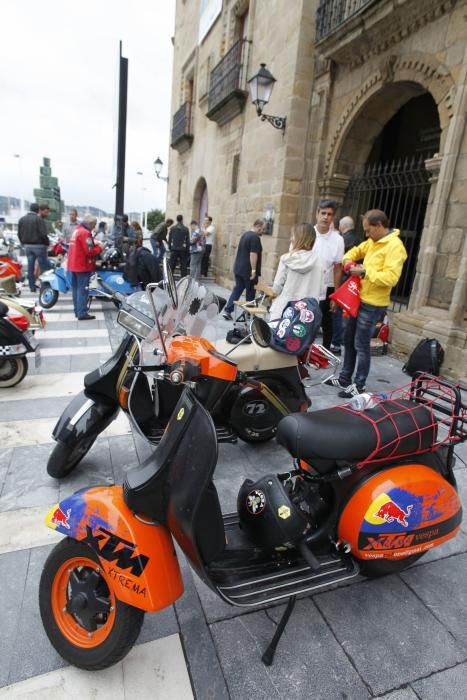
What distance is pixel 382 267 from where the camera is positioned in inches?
158

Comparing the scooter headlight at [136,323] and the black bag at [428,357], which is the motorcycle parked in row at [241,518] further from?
the black bag at [428,357]

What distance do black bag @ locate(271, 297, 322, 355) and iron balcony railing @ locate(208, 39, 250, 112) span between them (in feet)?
31.0

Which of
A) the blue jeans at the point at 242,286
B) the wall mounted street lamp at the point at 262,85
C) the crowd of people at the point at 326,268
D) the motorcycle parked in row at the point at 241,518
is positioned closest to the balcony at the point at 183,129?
the wall mounted street lamp at the point at 262,85

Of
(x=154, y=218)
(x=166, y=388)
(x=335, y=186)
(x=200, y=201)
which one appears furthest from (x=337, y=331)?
(x=154, y=218)

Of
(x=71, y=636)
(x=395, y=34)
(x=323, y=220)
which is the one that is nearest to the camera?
(x=71, y=636)

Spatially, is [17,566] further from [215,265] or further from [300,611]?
[215,265]

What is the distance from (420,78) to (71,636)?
6973mm

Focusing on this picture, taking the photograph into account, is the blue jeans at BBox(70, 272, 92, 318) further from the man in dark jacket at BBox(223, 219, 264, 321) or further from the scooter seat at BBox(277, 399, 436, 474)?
the scooter seat at BBox(277, 399, 436, 474)

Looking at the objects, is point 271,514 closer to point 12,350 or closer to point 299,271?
point 299,271

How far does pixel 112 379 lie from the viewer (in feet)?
8.43

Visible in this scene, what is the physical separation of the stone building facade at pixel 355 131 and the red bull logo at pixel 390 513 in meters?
3.88

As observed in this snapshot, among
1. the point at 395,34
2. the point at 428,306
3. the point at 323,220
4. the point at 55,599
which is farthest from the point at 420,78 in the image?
the point at 55,599

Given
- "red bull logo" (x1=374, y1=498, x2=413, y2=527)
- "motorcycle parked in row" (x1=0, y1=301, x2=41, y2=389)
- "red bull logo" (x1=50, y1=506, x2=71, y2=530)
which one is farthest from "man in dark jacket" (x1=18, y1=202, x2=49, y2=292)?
"red bull logo" (x1=374, y1=498, x2=413, y2=527)

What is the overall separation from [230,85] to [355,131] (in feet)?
17.7
